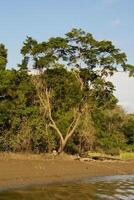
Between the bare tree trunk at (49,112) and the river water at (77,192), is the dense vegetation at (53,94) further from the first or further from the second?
the river water at (77,192)

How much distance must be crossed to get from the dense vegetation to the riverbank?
2818 mm

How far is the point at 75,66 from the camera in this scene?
34500mm

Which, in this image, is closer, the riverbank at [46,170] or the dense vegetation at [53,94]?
the riverbank at [46,170]

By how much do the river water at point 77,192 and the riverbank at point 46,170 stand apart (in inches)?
45.8

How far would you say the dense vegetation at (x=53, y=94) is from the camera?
33.1 m

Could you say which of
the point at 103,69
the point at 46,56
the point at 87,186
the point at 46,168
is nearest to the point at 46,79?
the point at 46,56

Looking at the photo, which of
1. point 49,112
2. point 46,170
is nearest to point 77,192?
point 46,170

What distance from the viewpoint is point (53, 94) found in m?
34.6

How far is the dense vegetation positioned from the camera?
3309 cm

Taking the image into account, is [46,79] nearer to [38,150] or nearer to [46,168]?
[38,150]

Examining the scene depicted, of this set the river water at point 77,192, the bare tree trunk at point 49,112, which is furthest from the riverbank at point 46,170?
the bare tree trunk at point 49,112

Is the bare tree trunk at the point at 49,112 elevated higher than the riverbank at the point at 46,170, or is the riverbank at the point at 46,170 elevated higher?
the bare tree trunk at the point at 49,112

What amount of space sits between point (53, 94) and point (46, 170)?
425 inches

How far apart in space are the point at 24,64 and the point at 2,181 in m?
15.9
